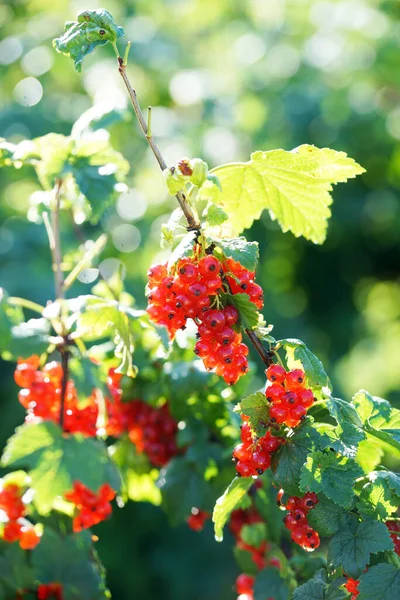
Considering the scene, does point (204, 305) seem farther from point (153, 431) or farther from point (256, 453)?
point (153, 431)

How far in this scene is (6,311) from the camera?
5.23 feet

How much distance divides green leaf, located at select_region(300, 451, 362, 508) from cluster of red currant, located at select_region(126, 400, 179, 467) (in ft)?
2.28

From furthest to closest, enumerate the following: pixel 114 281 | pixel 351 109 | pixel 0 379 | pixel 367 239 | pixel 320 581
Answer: pixel 367 239 → pixel 351 109 → pixel 0 379 → pixel 114 281 → pixel 320 581

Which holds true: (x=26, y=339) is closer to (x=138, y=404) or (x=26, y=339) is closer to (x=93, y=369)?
(x=93, y=369)

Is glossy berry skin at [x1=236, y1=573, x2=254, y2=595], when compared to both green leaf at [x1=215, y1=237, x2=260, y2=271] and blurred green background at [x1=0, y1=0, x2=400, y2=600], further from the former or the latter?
blurred green background at [x1=0, y1=0, x2=400, y2=600]

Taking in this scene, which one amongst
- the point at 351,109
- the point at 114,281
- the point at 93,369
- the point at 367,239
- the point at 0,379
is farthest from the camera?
the point at 367,239

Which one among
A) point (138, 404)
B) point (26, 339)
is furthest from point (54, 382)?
point (138, 404)

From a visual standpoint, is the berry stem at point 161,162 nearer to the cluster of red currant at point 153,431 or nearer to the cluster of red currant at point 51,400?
the cluster of red currant at point 51,400

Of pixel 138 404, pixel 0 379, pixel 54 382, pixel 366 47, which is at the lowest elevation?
pixel 0 379

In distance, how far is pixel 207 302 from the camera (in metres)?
1.25

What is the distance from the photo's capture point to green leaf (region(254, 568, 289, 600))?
159cm

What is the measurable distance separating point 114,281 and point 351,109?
4891mm

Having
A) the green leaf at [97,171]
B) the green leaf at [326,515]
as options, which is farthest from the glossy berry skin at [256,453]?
the green leaf at [97,171]

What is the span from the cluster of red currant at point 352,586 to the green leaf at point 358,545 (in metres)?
0.03
